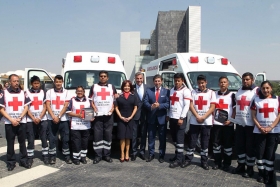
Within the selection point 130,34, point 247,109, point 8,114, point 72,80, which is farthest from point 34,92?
point 130,34

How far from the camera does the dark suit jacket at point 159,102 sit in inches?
206

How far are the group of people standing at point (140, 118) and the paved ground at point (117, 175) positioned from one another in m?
0.17

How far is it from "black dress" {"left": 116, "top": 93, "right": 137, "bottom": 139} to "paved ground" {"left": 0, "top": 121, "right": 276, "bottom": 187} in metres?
0.63

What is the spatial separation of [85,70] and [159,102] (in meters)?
2.58

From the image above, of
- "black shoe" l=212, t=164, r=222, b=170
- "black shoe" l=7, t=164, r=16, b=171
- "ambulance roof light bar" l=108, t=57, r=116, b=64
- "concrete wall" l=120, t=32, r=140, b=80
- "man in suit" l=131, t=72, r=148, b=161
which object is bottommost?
"black shoe" l=212, t=164, r=222, b=170

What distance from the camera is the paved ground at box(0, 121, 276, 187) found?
4.23 m

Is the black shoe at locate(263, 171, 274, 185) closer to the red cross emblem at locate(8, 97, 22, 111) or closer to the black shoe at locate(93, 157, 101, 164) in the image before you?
the black shoe at locate(93, 157, 101, 164)

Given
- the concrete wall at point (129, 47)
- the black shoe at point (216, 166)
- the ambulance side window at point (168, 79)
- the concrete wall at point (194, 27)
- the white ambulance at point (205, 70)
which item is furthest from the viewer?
the concrete wall at point (129, 47)

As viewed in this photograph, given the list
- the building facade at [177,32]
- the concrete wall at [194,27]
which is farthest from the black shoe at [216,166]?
the concrete wall at [194,27]

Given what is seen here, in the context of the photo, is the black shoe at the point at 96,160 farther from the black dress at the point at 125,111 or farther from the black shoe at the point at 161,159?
the black shoe at the point at 161,159

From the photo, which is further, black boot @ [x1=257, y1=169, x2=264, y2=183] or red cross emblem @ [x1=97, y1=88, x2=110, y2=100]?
red cross emblem @ [x1=97, y1=88, x2=110, y2=100]

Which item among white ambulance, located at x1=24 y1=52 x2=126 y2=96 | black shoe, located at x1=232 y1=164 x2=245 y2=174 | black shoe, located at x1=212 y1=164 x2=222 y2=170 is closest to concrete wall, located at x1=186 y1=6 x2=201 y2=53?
white ambulance, located at x1=24 y1=52 x2=126 y2=96

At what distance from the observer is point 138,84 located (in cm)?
570

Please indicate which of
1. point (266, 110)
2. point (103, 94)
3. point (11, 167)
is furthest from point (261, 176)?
point (11, 167)
